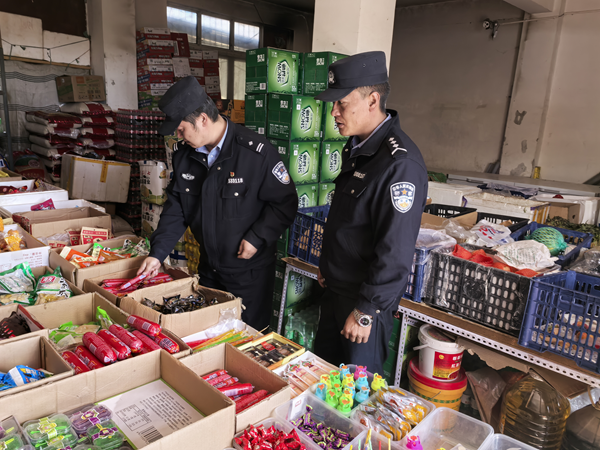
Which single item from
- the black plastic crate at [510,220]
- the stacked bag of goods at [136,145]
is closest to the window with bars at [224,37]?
the stacked bag of goods at [136,145]

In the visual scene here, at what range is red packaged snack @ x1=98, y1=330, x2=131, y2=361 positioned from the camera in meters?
1.44

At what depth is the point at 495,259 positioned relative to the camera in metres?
2.34

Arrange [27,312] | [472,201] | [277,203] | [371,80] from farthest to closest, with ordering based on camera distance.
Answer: [472,201], [277,203], [371,80], [27,312]

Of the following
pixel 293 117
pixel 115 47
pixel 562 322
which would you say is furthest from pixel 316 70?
pixel 115 47

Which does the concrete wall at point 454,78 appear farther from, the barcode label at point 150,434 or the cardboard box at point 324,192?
the barcode label at point 150,434

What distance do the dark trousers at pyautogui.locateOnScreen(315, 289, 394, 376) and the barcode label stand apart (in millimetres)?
1043

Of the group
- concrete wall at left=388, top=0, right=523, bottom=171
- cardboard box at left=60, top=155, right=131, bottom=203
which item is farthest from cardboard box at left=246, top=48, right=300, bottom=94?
concrete wall at left=388, top=0, right=523, bottom=171

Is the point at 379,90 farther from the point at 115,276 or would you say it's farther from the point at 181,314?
the point at 115,276

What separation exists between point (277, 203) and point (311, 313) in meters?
1.27

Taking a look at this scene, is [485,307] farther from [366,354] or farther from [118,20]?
[118,20]

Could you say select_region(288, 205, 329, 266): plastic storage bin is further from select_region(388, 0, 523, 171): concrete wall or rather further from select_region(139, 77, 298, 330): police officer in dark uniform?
select_region(388, 0, 523, 171): concrete wall

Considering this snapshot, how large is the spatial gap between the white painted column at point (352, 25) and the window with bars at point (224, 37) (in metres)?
6.40


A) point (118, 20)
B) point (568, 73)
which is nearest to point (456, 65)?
point (568, 73)

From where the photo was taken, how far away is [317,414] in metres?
1.40
